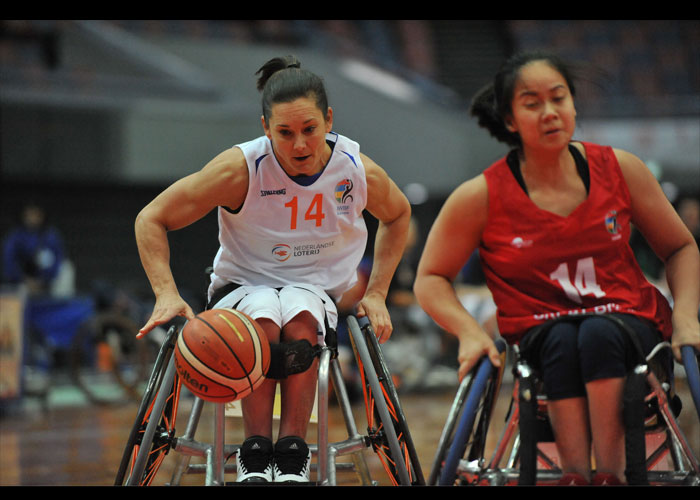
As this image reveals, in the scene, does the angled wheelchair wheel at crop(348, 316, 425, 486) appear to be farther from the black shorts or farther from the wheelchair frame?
the black shorts

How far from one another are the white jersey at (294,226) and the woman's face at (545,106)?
0.51 m

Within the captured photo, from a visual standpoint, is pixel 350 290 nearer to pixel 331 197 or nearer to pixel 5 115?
pixel 331 197

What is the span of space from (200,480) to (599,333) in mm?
2432

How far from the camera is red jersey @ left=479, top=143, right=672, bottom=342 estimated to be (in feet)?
6.89

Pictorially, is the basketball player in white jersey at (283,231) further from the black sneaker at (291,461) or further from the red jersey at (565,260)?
the red jersey at (565,260)

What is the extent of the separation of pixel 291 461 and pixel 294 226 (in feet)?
2.05

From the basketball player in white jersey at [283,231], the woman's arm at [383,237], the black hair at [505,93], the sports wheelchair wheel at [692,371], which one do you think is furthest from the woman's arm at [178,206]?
the sports wheelchair wheel at [692,371]

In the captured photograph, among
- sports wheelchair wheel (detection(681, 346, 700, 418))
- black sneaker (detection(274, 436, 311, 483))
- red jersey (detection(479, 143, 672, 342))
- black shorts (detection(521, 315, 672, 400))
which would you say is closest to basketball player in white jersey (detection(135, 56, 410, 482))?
black sneaker (detection(274, 436, 311, 483))

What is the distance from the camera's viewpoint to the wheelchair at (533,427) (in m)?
1.86

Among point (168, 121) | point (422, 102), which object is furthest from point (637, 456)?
point (422, 102)

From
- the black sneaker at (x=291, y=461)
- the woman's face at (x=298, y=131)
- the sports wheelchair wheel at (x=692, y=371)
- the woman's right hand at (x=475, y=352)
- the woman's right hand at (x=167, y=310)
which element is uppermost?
the woman's face at (x=298, y=131)

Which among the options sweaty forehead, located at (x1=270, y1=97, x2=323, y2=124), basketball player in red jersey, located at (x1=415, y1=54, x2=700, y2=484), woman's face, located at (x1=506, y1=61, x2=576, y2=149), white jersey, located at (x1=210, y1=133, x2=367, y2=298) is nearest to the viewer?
basketball player in red jersey, located at (x1=415, y1=54, x2=700, y2=484)

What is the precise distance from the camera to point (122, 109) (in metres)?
9.72

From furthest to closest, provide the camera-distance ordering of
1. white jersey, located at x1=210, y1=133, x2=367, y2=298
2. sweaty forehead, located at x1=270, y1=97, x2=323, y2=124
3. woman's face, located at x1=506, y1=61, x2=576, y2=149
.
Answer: white jersey, located at x1=210, y1=133, x2=367, y2=298 → sweaty forehead, located at x1=270, y1=97, x2=323, y2=124 → woman's face, located at x1=506, y1=61, x2=576, y2=149
